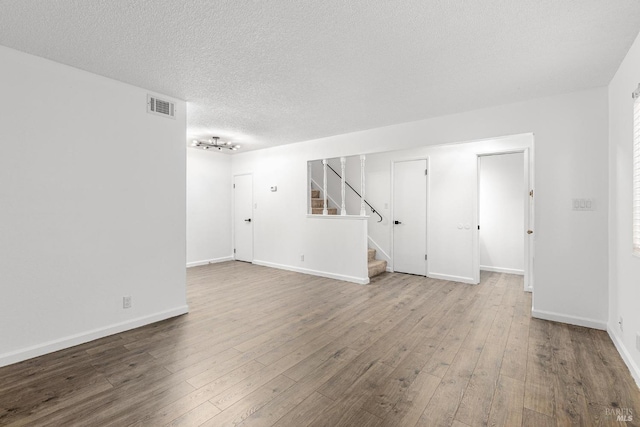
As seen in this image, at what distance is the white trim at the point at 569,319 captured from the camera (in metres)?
3.18

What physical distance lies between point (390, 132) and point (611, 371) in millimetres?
3668

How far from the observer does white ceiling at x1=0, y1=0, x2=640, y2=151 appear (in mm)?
1973

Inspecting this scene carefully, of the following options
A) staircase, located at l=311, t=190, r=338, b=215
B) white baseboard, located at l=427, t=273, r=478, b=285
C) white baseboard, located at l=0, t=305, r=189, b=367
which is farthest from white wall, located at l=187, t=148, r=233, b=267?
white baseboard, located at l=427, t=273, r=478, b=285

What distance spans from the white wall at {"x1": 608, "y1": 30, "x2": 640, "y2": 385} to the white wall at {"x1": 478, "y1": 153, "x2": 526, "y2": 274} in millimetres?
2661

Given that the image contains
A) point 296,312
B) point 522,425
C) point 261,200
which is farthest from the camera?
point 261,200

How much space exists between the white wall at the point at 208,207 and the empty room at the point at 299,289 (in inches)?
92.7

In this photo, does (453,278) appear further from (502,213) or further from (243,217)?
(243,217)

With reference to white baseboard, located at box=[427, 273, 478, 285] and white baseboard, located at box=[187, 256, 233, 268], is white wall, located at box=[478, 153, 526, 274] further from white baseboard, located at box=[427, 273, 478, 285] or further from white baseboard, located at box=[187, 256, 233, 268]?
white baseboard, located at box=[187, 256, 233, 268]

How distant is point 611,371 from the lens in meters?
2.34

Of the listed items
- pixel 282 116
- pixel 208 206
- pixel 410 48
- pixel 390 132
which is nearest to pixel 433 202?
pixel 390 132

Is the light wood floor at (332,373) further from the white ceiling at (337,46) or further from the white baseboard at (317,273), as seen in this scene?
the white ceiling at (337,46)

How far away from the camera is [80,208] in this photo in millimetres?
2863

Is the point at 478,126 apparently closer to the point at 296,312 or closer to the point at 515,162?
the point at 515,162

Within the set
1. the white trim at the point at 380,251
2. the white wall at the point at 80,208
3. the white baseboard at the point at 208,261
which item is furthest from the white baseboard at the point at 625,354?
the white baseboard at the point at 208,261
